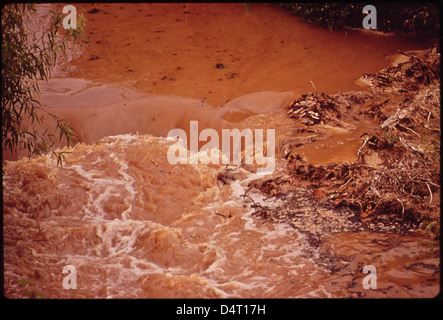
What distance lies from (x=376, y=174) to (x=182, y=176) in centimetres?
217

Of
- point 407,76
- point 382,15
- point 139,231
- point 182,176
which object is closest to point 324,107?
point 407,76

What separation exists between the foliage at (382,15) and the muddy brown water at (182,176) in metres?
0.21

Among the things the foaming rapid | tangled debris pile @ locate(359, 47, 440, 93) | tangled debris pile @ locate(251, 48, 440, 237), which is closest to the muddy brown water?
the foaming rapid

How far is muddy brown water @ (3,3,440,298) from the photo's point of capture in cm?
438

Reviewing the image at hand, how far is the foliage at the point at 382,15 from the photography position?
8.12m

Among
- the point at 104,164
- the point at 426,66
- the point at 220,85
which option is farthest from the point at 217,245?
the point at 426,66

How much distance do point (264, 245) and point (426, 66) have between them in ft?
13.4

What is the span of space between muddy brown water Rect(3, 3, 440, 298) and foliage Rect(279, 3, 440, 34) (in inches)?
8.2

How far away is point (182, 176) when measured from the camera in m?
6.05

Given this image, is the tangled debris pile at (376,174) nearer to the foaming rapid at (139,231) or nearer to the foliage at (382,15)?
the foaming rapid at (139,231)

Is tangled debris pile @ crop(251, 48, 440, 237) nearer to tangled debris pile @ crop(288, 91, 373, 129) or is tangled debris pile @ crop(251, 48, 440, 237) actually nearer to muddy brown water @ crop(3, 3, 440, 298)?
tangled debris pile @ crop(288, 91, 373, 129)

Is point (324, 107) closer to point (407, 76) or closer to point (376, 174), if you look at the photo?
point (407, 76)

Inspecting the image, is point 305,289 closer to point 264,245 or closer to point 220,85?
point 264,245

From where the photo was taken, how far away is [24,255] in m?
4.64
